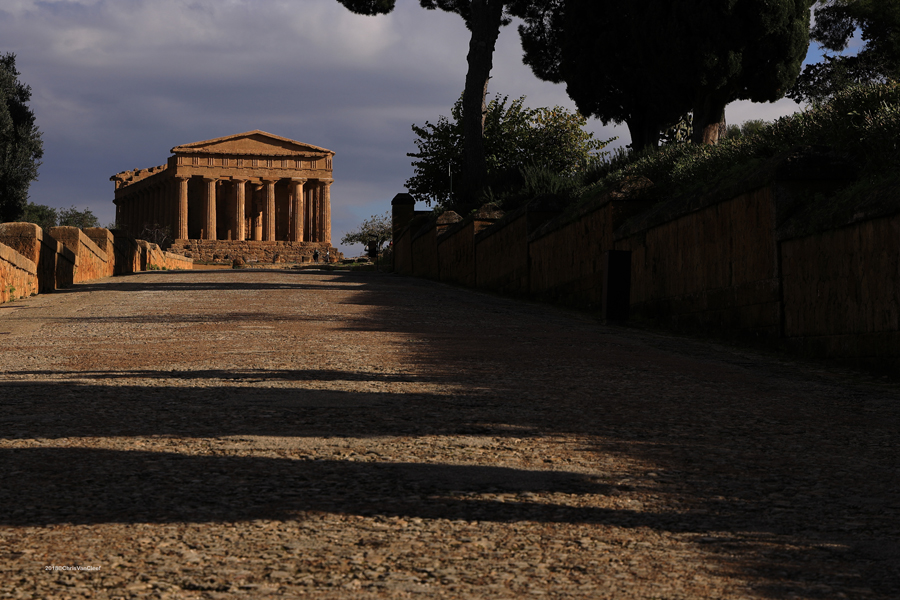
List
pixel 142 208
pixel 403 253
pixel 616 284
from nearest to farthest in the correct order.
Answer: pixel 616 284 < pixel 403 253 < pixel 142 208

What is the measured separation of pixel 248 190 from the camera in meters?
100

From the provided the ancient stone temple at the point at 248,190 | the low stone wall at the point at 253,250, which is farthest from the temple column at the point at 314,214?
the low stone wall at the point at 253,250

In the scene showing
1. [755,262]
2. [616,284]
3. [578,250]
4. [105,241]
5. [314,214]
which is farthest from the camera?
[314,214]

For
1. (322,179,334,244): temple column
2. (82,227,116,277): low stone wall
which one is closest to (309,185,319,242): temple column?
(322,179,334,244): temple column

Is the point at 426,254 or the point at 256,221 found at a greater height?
the point at 256,221

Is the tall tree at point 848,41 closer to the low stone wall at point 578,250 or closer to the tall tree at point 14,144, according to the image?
the low stone wall at point 578,250

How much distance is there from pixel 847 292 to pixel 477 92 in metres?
25.4

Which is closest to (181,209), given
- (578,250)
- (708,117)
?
(708,117)

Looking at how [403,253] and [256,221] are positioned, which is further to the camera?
[256,221]

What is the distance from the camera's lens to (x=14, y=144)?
39.4 metres

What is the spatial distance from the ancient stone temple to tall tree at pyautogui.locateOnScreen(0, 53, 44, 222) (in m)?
45.1

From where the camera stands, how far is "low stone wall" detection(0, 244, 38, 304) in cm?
1552

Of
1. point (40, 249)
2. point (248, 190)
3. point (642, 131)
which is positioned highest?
point (248, 190)

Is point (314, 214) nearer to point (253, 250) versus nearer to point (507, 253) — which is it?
point (253, 250)
